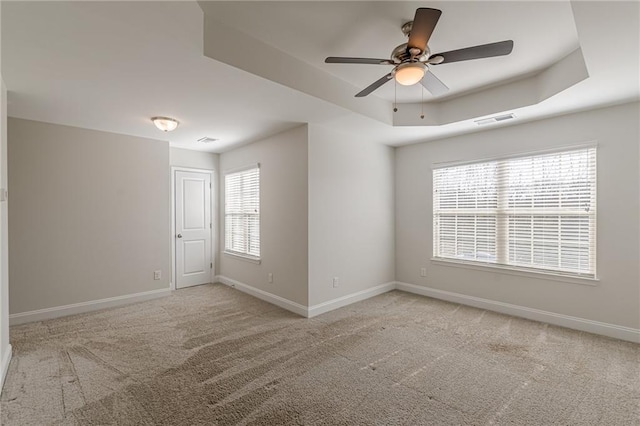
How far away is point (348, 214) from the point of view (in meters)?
4.55

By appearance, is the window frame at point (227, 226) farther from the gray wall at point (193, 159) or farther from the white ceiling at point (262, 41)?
the white ceiling at point (262, 41)

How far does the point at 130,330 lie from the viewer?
3.52 meters

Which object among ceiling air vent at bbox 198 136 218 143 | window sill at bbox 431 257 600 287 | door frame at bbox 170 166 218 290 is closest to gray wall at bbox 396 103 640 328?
window sill at bbox 431 257 600 287

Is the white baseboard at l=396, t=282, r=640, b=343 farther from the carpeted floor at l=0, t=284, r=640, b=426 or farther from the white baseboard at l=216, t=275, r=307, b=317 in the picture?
the white baseboard at l=216, t=275, r=307, b=317

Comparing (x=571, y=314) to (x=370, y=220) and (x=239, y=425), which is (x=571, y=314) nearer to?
(x=370, y=220)

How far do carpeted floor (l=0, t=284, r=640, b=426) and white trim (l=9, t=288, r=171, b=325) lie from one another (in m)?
0.17

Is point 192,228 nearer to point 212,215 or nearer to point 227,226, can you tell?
point 212,215

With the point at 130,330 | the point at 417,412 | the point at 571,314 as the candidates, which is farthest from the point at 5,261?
the point at 571,314

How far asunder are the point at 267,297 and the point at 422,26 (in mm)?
3972

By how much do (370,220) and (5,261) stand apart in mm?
4314

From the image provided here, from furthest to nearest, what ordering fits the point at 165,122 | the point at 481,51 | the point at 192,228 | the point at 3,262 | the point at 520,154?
the point at 192,228 → the point at 520,154 → the point at 165,122 → the point at 3,262 → the point at 481,51

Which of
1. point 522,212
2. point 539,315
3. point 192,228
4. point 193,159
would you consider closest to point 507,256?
point 522,212

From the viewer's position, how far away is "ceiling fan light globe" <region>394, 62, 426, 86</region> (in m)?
2.22

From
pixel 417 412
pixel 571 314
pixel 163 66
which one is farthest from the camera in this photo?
pixel 571 314
